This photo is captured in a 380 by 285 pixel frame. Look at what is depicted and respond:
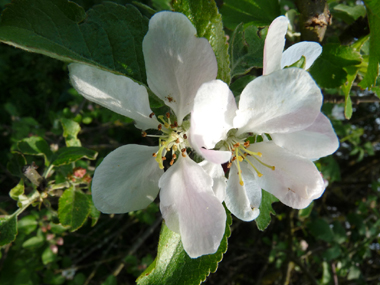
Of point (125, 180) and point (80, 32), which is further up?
point (80, 32)

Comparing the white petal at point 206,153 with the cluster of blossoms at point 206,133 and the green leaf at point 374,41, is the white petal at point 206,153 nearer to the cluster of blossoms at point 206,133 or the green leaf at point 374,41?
the cluster of blossoms at point 206,133

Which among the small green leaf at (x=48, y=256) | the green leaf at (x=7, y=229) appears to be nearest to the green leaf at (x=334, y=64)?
the green leaf at (x=7, y=229)

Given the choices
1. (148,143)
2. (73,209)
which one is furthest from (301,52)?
(148,143)

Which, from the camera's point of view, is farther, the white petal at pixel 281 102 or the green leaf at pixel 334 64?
the green leaf at pixel 334 64

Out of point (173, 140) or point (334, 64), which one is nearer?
point (173, 140)

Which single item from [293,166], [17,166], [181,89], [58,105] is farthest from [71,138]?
[58,105]

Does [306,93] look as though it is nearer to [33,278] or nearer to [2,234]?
[2,234]

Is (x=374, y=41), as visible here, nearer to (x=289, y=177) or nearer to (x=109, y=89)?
(x=289, y=177)
